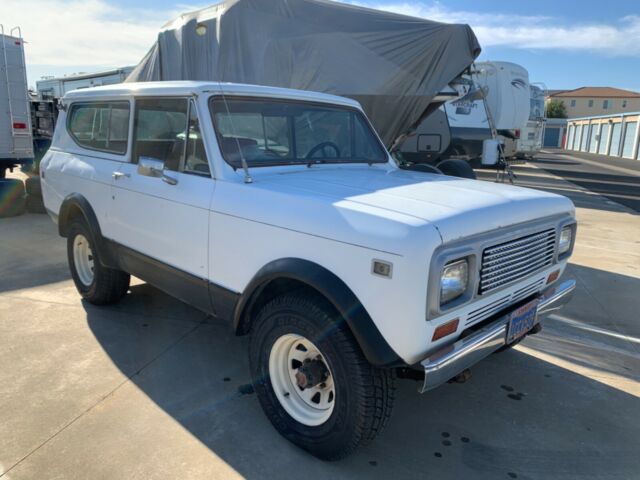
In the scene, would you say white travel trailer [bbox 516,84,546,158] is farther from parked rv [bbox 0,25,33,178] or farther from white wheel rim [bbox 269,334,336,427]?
white wheel rim [bbox 269,334,336,427]

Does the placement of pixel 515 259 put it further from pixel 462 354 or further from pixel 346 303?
pixel 346 303

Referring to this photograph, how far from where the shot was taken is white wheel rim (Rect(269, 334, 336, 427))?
263 centimetres

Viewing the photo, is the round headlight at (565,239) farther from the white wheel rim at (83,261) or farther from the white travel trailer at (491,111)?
the white travel trailer at (491,111)

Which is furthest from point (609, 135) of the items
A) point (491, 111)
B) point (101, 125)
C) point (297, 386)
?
point (297, 386)

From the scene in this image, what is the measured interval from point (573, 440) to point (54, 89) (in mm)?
20890

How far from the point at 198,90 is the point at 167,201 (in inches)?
29.6

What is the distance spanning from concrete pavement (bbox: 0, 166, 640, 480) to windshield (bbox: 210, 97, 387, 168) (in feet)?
5.18

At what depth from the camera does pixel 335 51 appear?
693 cm

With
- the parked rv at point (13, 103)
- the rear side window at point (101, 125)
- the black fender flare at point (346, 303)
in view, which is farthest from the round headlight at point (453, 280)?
the parked rv at point (13, 103)

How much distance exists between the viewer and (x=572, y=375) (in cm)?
361

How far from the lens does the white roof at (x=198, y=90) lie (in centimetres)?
319

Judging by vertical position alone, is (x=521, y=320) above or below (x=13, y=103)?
below

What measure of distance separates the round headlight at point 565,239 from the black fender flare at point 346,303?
1.61 m

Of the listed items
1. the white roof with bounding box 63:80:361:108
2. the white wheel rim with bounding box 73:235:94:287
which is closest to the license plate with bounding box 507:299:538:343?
the white roof with bounding box 63:80:361:108
